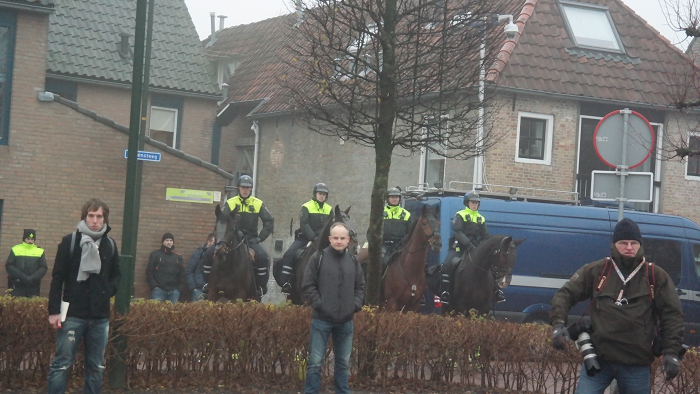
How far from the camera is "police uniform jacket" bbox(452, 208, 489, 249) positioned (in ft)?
54.7

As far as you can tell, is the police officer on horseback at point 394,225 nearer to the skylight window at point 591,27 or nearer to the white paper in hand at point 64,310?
the white paper in hand at point 64,310

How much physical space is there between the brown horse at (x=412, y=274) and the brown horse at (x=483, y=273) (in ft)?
2.93

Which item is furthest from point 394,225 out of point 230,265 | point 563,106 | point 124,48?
point 124,48

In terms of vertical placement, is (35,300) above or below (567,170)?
below

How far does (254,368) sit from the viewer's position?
1096 centimetres

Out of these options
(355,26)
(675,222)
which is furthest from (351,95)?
(675,222)

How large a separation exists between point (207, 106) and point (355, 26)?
18.7 metres

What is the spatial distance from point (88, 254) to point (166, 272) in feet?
39.9

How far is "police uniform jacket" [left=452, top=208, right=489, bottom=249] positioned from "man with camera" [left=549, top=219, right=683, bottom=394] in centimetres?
935

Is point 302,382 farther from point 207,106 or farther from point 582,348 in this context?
point 207,106

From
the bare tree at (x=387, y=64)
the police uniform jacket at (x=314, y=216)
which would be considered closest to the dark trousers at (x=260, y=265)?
the police uniform jacket at (x=314, y=216)

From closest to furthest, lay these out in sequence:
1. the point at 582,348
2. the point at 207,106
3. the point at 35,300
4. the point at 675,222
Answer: the point at 582,348 → the point at 35,300 → the point at 675,222 → the point at 207,106

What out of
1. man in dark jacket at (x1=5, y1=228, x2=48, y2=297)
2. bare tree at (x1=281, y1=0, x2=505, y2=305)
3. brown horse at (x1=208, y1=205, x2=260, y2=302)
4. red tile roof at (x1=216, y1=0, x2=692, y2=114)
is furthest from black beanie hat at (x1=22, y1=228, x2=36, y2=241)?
bare tree at (x1=281, y1=0, x2=505, y2=305)

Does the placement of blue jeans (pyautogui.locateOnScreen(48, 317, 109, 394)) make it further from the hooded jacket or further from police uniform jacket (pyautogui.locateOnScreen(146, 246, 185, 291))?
police uniform jacket (pyautogui.locateOnScreen(146, 246, 185, 291))
